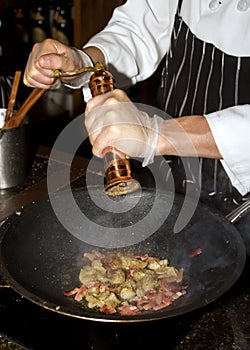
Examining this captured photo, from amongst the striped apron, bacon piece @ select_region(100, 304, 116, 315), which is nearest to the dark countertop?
bacon piece @ select_region(100, 304, 116, 315)

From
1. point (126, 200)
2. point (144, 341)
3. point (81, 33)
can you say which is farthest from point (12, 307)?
point (81, 33)

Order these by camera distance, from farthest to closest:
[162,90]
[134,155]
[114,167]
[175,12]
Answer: [162,90] → [175,12] → [134,155] → [114,167]

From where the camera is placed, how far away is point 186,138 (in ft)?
3.76

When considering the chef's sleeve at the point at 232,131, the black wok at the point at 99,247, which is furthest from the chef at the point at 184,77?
the black wok at the point at 99,247

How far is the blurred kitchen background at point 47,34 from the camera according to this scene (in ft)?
10.4

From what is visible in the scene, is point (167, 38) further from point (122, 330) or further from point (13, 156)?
point (122, 330)

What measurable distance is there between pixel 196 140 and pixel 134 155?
136 millimetres

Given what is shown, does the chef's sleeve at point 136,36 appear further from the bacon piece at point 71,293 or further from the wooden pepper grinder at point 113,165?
the bacon piece at point 71,293

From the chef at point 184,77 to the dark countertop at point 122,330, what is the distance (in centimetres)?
31

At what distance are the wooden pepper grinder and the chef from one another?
28 millimetres

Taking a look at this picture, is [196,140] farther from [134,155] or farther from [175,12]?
[175,12]

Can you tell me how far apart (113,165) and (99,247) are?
1.12ft

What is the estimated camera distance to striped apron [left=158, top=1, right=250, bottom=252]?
55.9 inches

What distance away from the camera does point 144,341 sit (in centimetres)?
102
